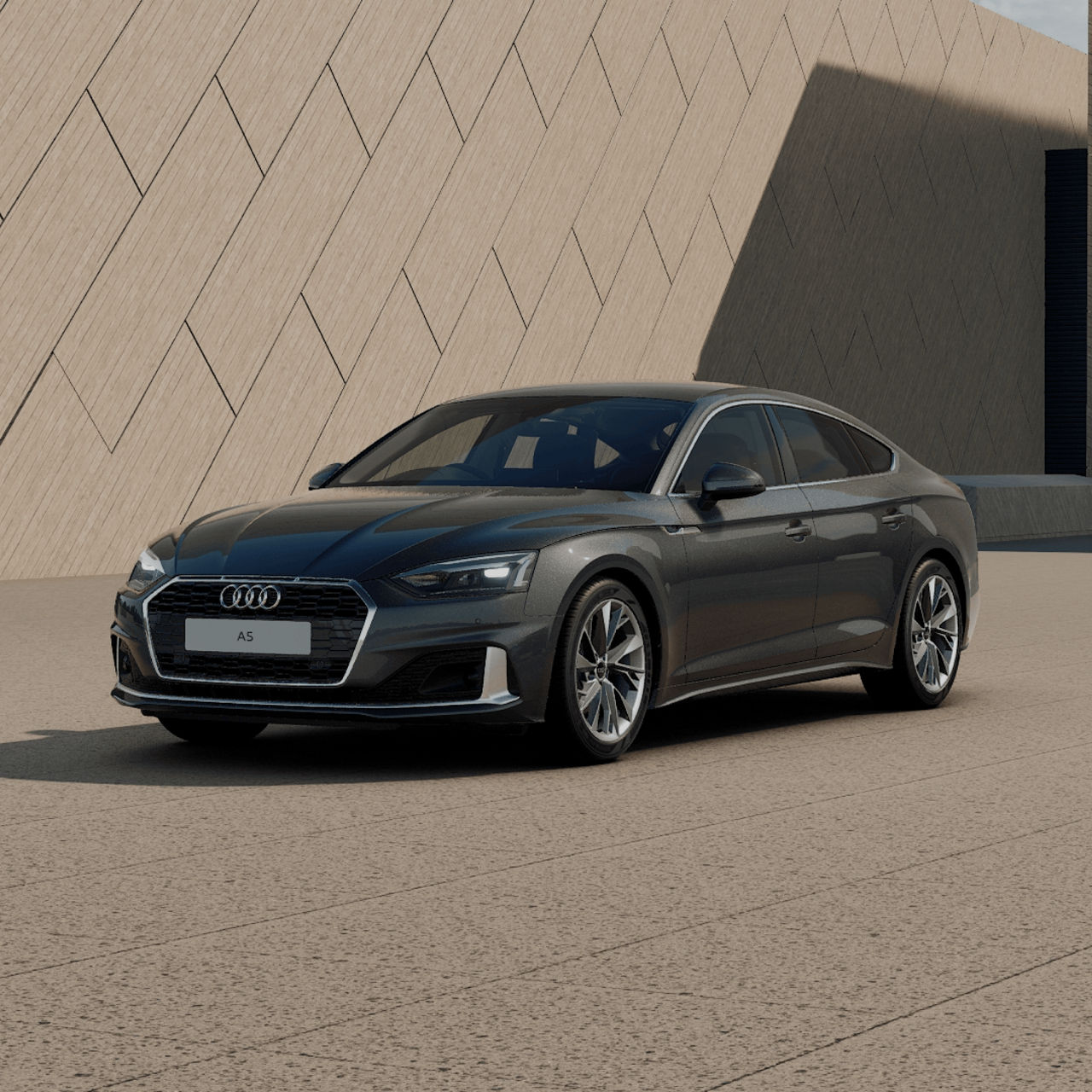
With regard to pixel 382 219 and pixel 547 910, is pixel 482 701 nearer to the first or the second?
pixel 547 910

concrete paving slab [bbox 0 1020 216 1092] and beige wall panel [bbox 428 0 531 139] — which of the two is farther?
beige wall panel [bbox 428 0 531 139]

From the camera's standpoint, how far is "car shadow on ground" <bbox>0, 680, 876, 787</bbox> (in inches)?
311

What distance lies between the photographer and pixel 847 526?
9.56m

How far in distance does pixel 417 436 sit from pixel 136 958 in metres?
5.05

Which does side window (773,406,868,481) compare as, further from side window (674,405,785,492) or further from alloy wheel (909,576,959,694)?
alloy wheel (909,576,959,694)

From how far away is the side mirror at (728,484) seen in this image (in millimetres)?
8672

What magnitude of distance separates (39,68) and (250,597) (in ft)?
41.3

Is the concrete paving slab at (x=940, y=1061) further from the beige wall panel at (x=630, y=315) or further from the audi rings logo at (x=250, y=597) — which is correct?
the beige wall panel at (x=630, y=315)

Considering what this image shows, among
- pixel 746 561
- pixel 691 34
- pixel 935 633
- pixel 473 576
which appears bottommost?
pixel 935 633

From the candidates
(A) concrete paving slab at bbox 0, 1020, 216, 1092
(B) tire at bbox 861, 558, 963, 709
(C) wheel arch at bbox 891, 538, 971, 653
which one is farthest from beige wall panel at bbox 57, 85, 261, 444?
(A) concrete paving slab at bbox 0, 1020, 216, 1092

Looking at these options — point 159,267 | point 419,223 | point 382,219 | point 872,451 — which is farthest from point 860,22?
point 872,451

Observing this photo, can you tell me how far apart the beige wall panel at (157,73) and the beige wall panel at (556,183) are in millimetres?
5039

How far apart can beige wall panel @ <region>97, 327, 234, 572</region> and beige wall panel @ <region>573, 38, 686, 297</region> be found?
6.88 m

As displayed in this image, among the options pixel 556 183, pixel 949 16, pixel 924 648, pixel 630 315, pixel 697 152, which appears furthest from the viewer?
pixel 949 16
